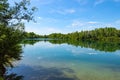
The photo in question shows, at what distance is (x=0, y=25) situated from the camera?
49.5ft

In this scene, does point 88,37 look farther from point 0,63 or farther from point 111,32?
point 0,63

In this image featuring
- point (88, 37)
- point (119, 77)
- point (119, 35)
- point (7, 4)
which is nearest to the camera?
point (7, 4)

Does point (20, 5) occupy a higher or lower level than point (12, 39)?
higher

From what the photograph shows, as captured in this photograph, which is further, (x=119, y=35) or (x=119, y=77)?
(x=119, y=35)

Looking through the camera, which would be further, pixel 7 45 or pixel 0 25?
pixel 7 45

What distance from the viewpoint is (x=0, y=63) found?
1833 centimetres

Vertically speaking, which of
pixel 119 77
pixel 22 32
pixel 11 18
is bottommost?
pixel 119 77

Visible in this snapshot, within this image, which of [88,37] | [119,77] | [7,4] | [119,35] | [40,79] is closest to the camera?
[7,4]

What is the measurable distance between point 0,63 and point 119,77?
1333 cm

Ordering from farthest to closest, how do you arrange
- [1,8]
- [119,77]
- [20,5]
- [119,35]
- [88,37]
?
1. [88,37]
2. [119,35]
3. [119,77]
4. [20,5]
5. [1,8]

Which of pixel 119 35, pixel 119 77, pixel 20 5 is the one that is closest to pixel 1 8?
pixel 20 5

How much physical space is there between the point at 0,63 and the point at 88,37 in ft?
489

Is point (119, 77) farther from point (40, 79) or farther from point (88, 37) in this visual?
point (88, 37)

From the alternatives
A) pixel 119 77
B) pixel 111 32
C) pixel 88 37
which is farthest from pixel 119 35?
pixel 119 77
